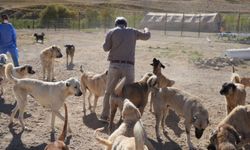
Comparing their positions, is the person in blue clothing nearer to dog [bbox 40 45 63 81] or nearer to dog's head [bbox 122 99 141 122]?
dog [bbox 40 45 63 81]

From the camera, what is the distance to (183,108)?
26.5 ft

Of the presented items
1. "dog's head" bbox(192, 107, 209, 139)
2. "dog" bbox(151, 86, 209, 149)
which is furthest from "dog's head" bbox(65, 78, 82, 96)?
"dog's head" bbox(192, 107, 209, 139)

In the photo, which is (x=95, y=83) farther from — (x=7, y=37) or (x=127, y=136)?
(x=127, y=136)

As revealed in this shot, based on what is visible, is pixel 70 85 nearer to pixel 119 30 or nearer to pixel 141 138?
pixel 119 30

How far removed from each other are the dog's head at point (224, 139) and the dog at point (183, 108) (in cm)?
164

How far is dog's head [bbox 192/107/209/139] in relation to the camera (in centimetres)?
766

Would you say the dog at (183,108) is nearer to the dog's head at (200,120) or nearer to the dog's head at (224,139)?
the dog's head at (200,120)

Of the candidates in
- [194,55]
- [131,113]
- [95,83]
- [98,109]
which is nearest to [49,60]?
[98,109]

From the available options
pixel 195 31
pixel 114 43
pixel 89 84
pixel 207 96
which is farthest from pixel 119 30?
pixel 195 31

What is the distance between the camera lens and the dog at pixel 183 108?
25.3 feet

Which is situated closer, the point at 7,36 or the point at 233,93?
the point at 233,93

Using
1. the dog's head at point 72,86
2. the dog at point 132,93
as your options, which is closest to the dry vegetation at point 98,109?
the dog at point 132,93

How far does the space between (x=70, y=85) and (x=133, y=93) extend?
141 centimetres

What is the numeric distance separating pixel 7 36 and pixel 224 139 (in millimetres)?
8197
